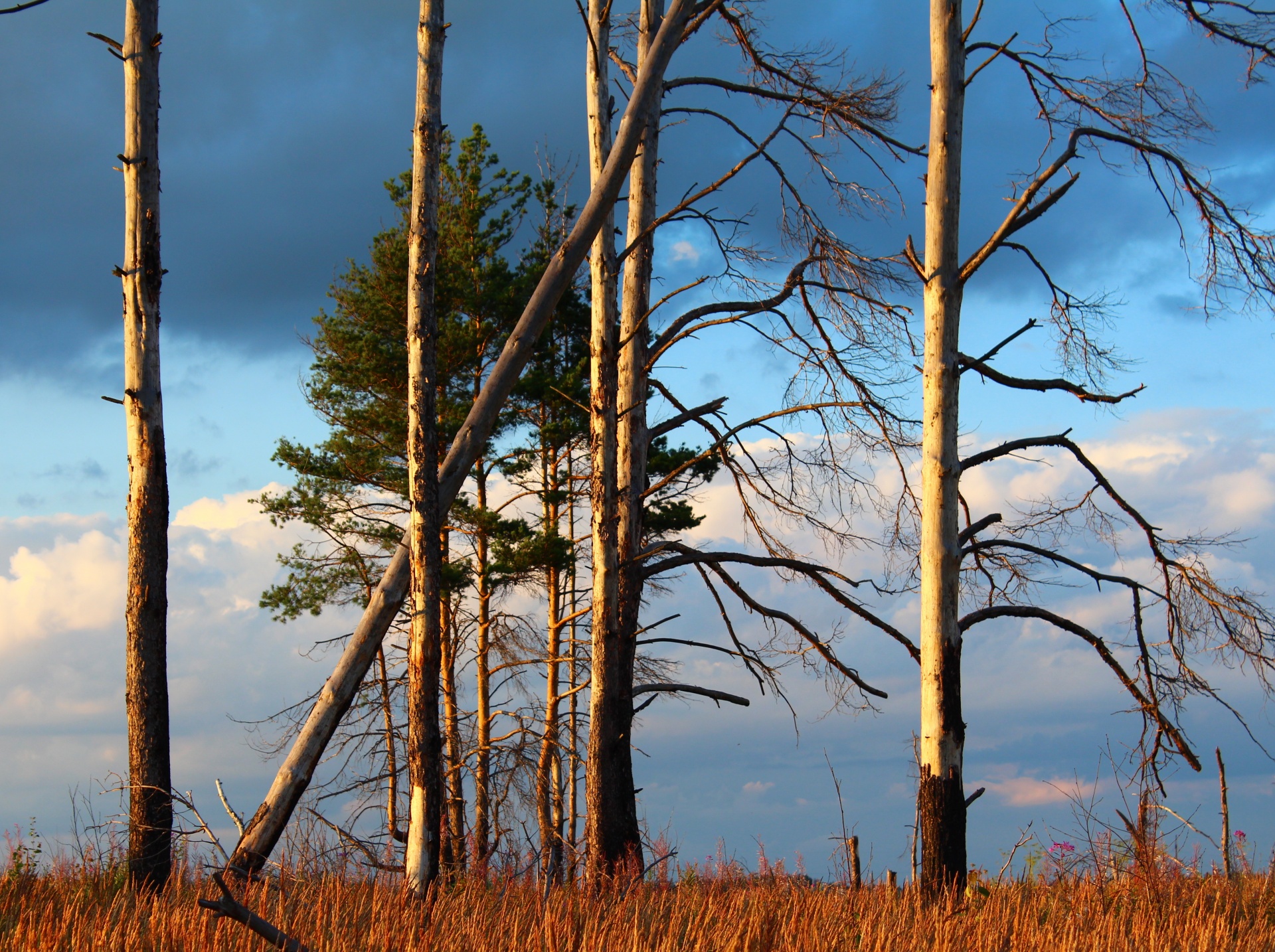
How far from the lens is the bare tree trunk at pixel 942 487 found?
780 cm

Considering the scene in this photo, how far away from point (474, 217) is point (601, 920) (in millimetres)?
14096

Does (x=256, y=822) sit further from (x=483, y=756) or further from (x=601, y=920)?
(x=483, y=756)

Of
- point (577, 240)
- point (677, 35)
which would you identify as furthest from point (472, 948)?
point (677, 35)

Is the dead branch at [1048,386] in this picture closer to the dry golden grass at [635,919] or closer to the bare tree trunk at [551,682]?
the dry golden grass at [635,919]

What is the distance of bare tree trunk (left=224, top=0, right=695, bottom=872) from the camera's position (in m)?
7.67

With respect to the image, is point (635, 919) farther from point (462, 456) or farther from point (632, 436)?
point (632, 436)

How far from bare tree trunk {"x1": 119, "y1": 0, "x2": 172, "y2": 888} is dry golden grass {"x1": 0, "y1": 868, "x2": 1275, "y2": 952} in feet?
2.19

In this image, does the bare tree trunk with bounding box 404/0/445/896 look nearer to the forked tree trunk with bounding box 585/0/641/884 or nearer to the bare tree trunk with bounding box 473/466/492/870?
the forked tree trunk with bounding box 585/0/641/884

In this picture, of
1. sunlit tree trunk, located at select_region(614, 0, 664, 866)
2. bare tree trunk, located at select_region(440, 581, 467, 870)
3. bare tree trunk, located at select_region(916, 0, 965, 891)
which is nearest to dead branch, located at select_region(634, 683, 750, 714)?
sunlit tree trunk, located at select_region(614, 0, 664, 866)

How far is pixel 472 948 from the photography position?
5.41m

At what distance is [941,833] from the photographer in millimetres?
7766

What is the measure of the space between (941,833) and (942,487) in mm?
2729

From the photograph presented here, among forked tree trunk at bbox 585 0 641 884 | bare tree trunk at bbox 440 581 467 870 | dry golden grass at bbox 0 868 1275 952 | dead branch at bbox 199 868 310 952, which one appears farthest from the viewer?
bare tree trunk at bbox 440 581 467 870

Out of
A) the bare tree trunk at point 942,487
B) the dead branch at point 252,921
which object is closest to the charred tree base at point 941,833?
the bare tree trunk at point 942,487
